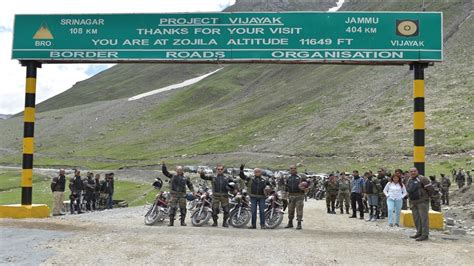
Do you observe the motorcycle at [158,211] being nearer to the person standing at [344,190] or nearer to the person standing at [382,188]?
the person standing at [382,188]

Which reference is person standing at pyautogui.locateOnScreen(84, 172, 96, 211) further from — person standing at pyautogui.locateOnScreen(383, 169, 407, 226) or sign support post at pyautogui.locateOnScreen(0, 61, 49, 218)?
person standing at pyautogui.locateOnScreen(383, 169, 407, 226)

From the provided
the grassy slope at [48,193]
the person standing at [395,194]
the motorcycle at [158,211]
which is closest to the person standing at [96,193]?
the motorcycle at [158,211]

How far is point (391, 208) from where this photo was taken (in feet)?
57.3

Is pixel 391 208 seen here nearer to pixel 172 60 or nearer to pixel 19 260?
pixel 172 60

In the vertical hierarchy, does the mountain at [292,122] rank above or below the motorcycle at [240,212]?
above

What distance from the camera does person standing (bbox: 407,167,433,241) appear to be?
575 inches

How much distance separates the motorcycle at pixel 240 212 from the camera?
1720 centimetres

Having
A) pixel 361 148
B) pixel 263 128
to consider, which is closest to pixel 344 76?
pixel 263 128

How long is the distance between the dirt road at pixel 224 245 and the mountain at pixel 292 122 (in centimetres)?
3651

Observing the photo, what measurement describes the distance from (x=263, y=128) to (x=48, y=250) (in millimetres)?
82403

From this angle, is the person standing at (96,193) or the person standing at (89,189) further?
the person standing at (96,193)

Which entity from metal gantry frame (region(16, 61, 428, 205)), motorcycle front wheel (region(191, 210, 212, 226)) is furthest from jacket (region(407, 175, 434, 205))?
motorcycle front wheel (region(191, 210, 212, 226))

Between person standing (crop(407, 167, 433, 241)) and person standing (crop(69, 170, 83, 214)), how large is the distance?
13559 millimetres

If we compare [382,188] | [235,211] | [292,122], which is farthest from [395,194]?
[292,122]
